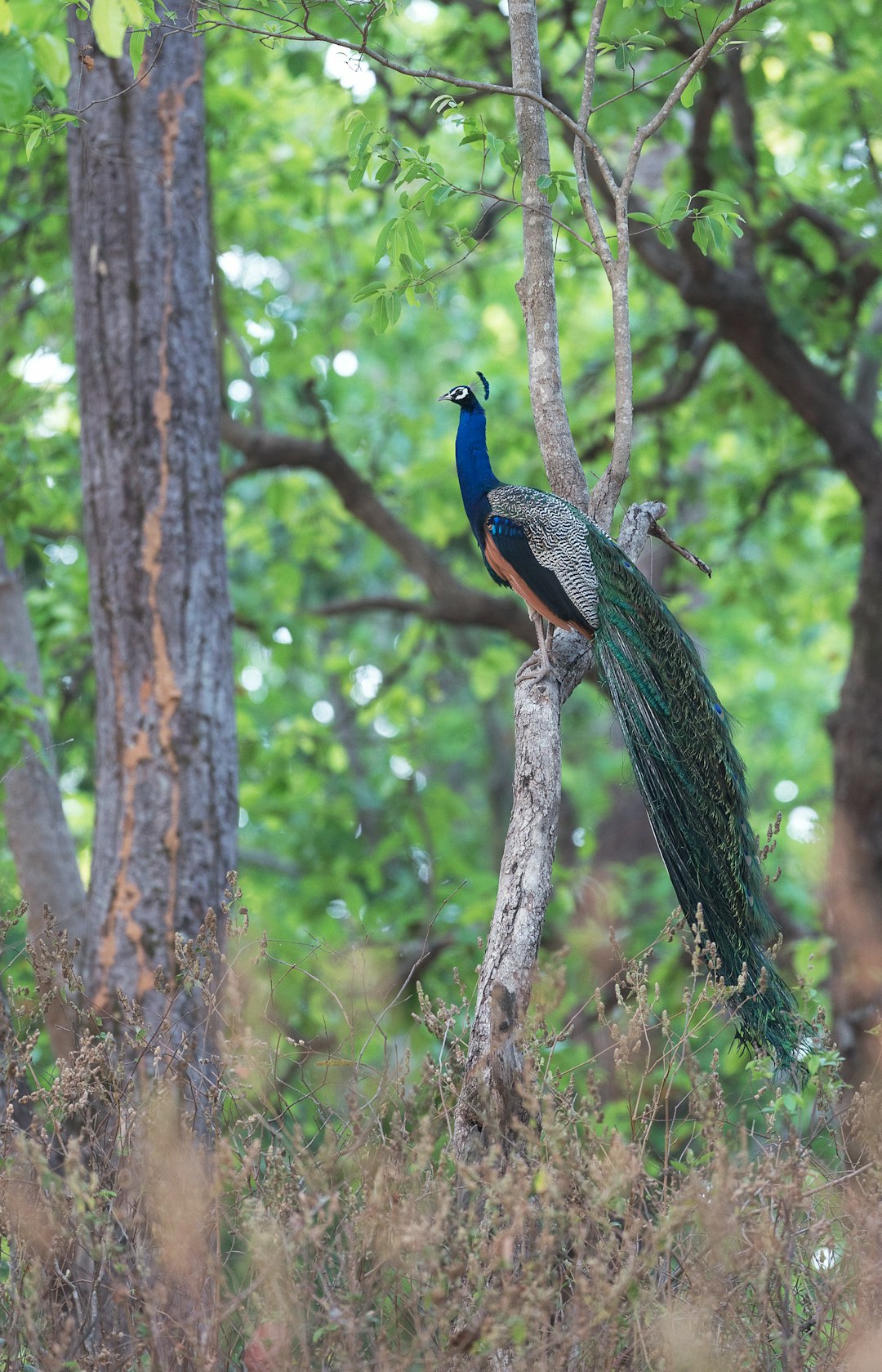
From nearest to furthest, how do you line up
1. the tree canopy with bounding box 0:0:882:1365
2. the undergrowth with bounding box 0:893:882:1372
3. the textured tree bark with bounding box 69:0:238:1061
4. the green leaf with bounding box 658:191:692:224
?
1. the undergrowth with bounding box 0:893:882:1372
2. the green leaf with bounding box 658:191:692:224
3. the textured tree bark with bounding box 69:0:238:1061
4. the tree canopy with bounding box 0:0:882:1365

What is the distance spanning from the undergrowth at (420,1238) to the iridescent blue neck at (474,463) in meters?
2.08

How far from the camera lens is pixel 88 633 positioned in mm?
7320

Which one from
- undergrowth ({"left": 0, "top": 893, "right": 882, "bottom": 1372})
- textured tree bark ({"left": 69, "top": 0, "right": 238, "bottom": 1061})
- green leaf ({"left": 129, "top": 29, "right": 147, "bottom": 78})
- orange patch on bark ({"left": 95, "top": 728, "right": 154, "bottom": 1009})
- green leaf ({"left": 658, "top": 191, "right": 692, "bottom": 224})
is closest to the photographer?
undergrowth ({"left": 0, "top": 893, "right": 882, "bottom": 1372})

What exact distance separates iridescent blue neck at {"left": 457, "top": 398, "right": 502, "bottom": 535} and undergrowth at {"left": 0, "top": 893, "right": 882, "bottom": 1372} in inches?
81.8

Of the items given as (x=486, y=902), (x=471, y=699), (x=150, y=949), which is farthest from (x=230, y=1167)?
(x=471, y=699)

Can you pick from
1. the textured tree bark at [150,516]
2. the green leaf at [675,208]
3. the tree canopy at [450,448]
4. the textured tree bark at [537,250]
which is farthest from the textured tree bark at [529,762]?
the textured tree bark at [150,516]

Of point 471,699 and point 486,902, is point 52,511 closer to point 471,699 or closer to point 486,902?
point 486,902

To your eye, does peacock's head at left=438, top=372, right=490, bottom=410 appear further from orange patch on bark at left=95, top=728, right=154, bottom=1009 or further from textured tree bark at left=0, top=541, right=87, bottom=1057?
textured tree bark at left=0, top=541, right=87, bottom=1057

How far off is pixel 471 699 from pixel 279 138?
6273 mm

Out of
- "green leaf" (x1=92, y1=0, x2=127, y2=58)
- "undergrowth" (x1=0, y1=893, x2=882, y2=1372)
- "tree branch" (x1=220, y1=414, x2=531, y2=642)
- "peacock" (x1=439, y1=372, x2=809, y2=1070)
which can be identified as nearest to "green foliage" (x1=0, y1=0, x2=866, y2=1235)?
"tree branch" (x1=220, y1=414, x2=531, y2=642)

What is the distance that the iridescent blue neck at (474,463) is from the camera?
180 inches

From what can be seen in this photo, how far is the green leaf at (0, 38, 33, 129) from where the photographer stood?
3.58 m

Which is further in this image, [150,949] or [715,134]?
→ [715,134]

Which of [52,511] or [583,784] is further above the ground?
[52,511]
